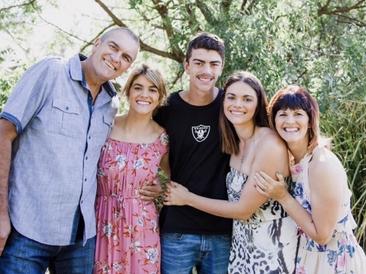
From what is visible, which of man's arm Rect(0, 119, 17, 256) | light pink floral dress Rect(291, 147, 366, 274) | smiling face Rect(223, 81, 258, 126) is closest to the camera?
man's arm Rect(0, 119, 17, 256)

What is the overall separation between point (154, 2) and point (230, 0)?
78 cm

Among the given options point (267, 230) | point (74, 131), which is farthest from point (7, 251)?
point (267, 230)

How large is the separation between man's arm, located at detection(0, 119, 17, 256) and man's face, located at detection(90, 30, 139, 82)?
23.4 inches

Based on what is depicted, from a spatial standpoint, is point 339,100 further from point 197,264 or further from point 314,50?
point 197,264

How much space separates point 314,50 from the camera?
5324 mm

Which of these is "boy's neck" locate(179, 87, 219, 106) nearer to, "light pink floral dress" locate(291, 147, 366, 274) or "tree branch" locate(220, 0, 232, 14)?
"light pink floral dress" locate(291, 147, 366, 274)

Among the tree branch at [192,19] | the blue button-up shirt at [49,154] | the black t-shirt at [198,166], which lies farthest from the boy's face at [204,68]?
the tree branch at [192,19]

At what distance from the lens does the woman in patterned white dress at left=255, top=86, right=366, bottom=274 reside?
110 inches

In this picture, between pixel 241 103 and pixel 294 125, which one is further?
pixel 241 103

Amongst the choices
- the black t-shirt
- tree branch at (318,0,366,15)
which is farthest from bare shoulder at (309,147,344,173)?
tree branch at (318,0,366,15)

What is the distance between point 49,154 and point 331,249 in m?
1.55

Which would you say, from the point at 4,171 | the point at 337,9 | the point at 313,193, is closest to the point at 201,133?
the point at 313,193

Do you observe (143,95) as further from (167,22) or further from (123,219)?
(167,22)

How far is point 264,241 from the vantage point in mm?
3012
